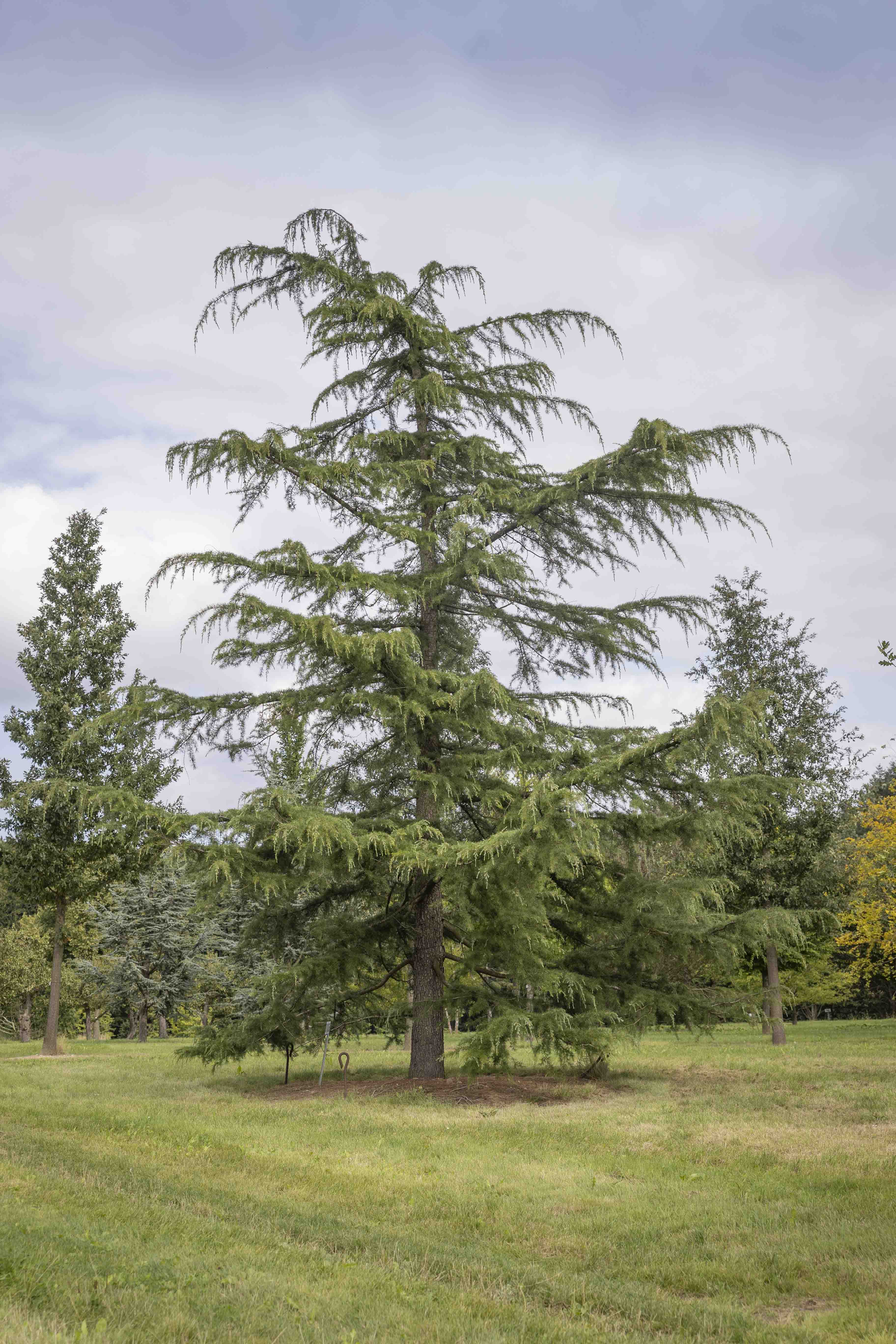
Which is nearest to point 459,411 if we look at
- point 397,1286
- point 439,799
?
point 439,799

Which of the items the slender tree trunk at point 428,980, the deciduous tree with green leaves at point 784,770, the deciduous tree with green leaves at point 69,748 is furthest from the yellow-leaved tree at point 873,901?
the deciduous tree with green leaves at point 69,748

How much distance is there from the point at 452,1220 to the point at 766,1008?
879 inches

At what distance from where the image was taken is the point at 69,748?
2150 cm

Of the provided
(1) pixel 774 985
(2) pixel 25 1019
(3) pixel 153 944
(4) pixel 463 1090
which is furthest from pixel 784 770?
(2) pixel 25 1019

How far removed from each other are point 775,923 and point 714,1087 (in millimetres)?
2715

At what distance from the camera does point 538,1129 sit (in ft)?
36.1

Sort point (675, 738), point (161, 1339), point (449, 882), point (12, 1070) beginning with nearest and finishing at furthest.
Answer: point (161, 1339) < point (675, 738) < point (449, 882) < point (12, 1070)

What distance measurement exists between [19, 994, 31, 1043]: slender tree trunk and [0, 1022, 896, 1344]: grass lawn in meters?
34.5

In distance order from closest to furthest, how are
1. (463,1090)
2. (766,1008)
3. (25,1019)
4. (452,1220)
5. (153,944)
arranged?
(452,1220), (463,1090), (766,1008), (153,944), (25,1019)

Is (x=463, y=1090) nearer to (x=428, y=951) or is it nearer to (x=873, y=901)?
(x=428, y=951)

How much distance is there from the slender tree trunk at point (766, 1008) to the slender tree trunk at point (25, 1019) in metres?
32.3

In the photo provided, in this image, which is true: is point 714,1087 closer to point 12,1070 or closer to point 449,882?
point 449,882

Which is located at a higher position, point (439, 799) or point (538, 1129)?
point (439, 799)

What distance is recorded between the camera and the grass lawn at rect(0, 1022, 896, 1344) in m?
5.04
